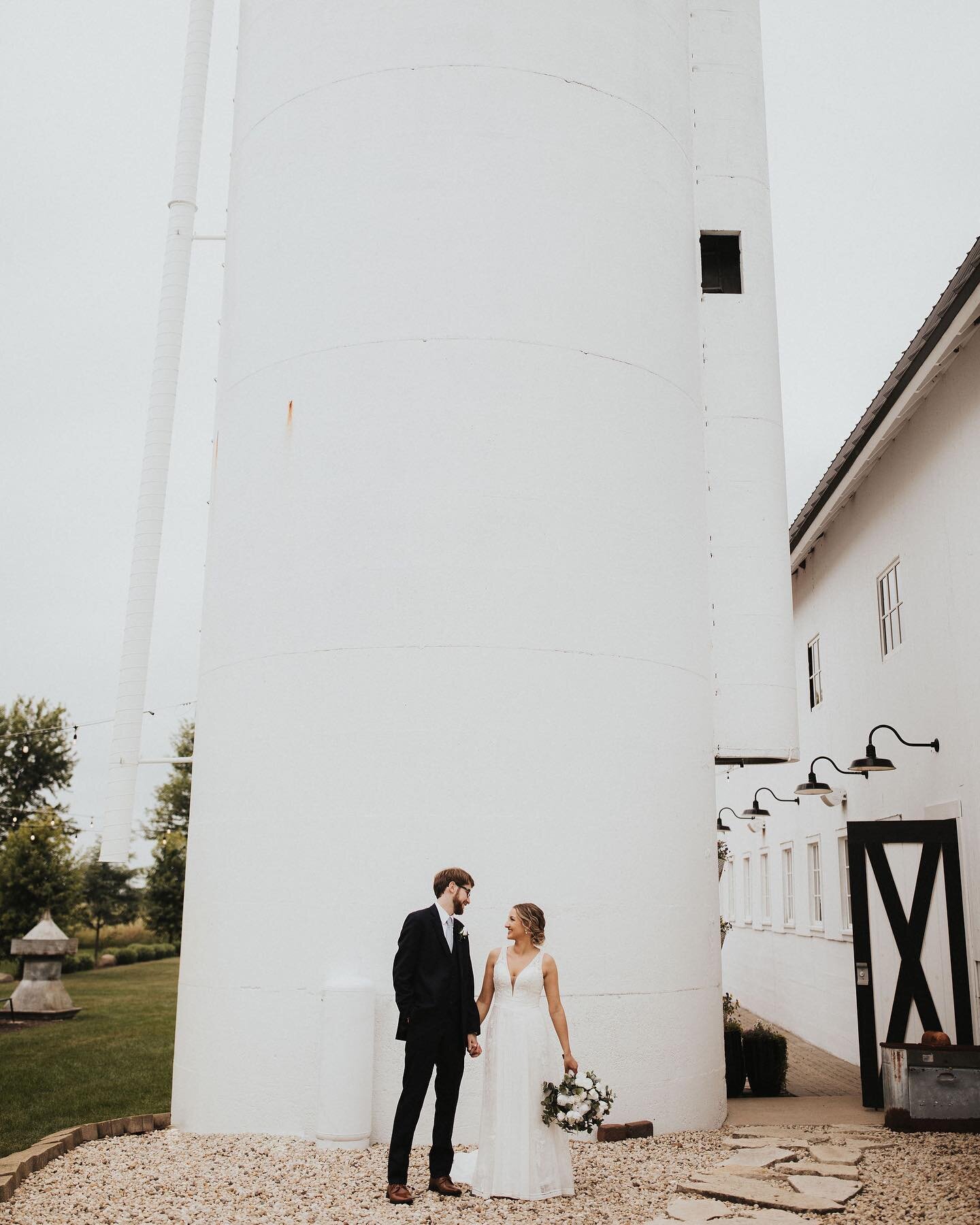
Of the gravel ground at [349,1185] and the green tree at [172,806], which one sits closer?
the gravel ground at [349,1185]

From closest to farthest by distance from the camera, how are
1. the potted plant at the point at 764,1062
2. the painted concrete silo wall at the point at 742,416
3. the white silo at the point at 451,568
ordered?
the white silo at the point at 451,568, the painted concrete silo wall at the point at 742,416, the potted plant at the point at 764,1062

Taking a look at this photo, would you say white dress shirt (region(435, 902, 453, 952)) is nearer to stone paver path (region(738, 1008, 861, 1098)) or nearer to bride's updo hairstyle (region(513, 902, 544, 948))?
bride's updo hairstyle (region(513, 902, 544, 948))

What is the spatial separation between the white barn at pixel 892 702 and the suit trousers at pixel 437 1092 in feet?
17.0

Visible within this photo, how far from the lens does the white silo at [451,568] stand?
897 centimetres

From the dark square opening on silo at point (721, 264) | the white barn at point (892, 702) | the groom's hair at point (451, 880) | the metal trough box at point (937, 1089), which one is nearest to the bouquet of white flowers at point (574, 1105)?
the groom's hair at point (451, 880)

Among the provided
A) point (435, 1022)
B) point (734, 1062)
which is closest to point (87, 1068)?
point (734, 1062)

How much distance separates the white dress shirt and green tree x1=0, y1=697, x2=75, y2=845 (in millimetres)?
38645

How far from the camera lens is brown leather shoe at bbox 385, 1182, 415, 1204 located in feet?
22.6

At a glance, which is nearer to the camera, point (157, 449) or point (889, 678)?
point (157, 449)

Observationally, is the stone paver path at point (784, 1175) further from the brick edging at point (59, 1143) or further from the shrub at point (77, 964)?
the shrub at point (77, 964)

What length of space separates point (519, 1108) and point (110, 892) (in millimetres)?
54611

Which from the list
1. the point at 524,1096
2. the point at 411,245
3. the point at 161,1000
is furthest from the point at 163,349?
the point at 161,1000

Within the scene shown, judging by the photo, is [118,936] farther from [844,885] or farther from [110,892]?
[844,885]

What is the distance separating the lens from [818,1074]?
1395 centimetres
